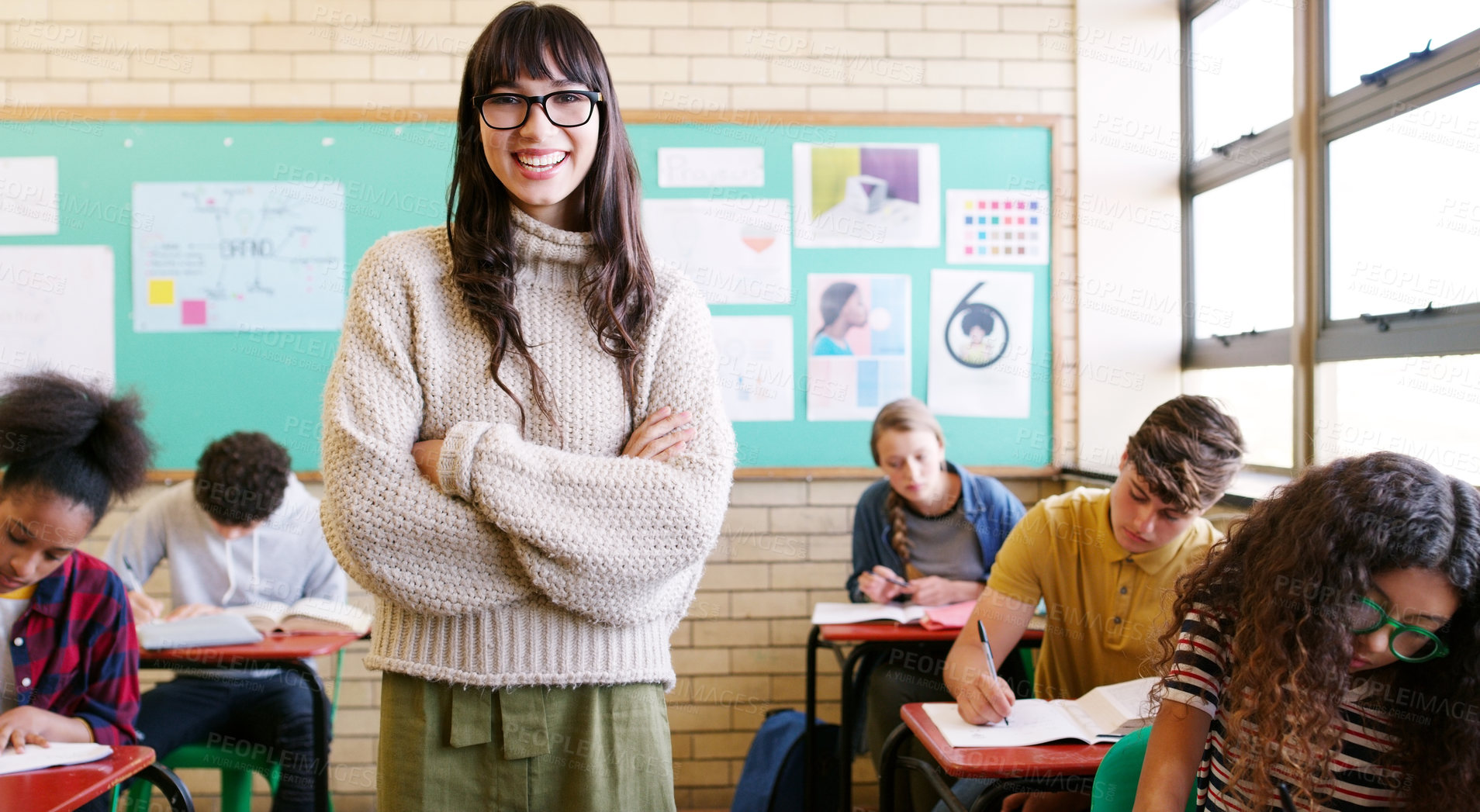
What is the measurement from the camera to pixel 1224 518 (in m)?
2.74

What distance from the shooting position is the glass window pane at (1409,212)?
7.45 feet

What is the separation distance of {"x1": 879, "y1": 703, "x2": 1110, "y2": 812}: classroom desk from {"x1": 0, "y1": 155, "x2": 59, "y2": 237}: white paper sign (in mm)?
3338

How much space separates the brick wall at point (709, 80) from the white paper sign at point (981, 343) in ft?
0.44

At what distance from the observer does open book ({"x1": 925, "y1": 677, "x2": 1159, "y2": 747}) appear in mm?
1760

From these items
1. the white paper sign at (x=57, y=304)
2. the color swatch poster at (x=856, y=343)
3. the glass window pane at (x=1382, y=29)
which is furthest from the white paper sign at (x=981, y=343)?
the white paper sign at (x=57, y=304)

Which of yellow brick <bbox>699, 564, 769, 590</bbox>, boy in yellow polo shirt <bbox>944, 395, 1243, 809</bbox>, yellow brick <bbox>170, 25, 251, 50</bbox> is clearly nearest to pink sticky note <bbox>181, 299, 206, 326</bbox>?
→ yellow brick <bbox>170, 25, 251, 50</bbox>

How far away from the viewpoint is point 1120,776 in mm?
1502

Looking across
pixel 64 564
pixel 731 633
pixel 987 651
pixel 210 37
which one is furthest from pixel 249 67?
pixel 987 651

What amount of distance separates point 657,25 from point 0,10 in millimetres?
2203

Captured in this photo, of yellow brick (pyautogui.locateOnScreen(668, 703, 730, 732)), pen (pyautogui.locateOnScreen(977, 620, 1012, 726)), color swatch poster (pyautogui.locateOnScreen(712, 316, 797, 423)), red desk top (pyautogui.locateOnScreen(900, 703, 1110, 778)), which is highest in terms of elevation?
color swatch poster (pyautogui.locateOnScreen(712, 316, 797, 423))

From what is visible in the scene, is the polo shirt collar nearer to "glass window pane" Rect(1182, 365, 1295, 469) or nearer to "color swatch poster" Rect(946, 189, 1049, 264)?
"glass window pane" Rect(1182, 365, 1295, 469)

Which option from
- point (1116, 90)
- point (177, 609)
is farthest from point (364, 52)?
point (1116, 90)

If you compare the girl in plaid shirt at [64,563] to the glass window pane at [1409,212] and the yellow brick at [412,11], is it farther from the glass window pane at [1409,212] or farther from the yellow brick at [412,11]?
the glass window pane at [1409,212]

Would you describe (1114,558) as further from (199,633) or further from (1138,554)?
(199,633)
